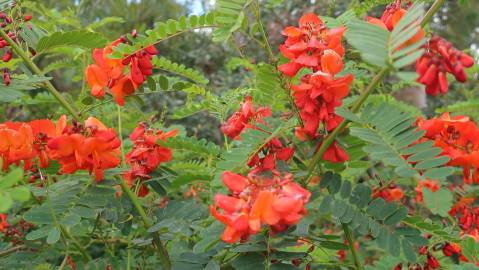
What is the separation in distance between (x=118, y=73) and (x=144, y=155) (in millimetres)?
217

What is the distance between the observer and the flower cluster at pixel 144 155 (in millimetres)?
1437

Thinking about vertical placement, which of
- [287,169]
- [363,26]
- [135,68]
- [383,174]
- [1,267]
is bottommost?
[1,267]

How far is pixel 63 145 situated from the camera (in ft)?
4.00

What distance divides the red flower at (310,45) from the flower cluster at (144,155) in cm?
42

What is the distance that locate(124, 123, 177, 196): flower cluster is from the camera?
144cm

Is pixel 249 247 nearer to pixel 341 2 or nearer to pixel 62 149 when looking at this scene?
pixel 62 149

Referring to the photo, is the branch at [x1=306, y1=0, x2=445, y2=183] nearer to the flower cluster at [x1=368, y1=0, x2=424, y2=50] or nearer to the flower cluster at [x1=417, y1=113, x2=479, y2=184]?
the flower cluster at [x1=368, y1=0, x2=424, y2=50]

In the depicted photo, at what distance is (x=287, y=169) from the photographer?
47.6 inches

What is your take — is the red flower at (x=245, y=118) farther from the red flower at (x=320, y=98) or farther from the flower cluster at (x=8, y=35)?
the flower cluster at (x=8, y=35)

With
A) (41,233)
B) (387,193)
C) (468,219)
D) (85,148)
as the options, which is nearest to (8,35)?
(85,148)

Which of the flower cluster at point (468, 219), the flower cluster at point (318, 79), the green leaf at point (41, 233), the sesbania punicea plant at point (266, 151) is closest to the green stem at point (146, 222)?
the sesbania punicea plant at point (266, 151)

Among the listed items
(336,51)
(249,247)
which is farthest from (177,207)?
(336,51)

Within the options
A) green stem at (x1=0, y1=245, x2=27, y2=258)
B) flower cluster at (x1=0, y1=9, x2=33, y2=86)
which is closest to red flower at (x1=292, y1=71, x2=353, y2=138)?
flower cluster at (x1=0, y1=9, x2=33, y2=86)

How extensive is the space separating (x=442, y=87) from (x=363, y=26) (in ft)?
0.59
